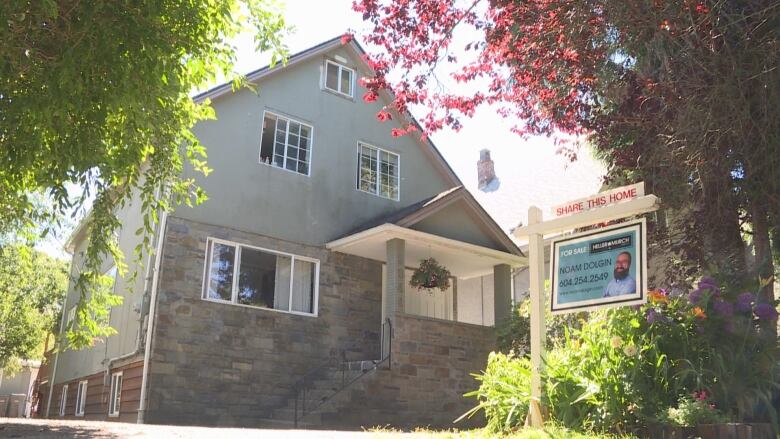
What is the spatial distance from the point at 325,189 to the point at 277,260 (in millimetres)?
2137

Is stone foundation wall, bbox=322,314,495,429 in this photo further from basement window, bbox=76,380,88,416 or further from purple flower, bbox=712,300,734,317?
basement window, bbox=76,380,88,416

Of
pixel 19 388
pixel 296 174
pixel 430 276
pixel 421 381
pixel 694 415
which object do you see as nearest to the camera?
pixel 694 415

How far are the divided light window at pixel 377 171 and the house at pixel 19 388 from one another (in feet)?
60.3

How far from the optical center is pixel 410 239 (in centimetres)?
1417

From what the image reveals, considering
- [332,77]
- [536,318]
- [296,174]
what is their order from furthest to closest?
[332,77]
[296,174]
[536,318]

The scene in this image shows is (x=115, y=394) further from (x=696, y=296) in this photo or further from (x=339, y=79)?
(x=696, y=296)

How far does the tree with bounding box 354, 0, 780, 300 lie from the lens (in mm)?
6293

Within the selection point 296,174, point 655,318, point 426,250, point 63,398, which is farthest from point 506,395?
point 63,398

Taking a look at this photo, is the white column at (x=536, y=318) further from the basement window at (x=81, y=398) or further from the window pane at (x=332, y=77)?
the basement window at (x=81, y=398)

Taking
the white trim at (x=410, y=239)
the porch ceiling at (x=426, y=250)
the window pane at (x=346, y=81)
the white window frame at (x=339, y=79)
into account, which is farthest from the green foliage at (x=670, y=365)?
the window pane at (x=346, y=81)

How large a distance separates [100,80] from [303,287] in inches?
348

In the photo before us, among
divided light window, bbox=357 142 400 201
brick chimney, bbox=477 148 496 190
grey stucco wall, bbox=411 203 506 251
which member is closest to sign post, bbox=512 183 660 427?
grey stucco wall, bbox=411 203 506 251

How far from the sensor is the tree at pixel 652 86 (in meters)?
6.29

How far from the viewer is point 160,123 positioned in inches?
261
